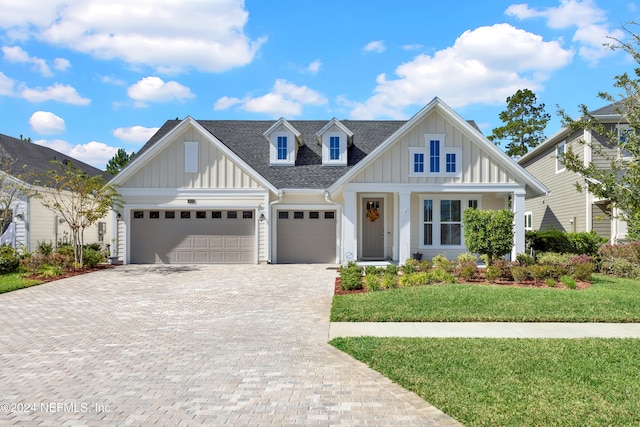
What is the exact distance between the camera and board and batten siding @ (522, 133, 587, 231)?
2030 cm

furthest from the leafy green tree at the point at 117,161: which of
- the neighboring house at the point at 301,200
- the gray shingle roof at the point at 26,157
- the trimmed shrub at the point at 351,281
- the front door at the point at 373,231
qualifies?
the trimmed shrub at the point at 351,281

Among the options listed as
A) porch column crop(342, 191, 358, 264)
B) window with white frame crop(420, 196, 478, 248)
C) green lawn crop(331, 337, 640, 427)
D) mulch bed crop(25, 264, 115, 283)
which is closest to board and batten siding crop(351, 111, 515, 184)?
porch column crop(342, 191, 358, 264)

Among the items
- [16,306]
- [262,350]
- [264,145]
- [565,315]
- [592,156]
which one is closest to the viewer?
[262,350]

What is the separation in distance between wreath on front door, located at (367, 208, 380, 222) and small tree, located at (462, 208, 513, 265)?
5.31m

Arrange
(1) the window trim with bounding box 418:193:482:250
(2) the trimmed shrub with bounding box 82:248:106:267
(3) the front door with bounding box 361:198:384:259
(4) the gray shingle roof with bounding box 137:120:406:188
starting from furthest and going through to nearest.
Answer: (4) the gray shingle roof with bounding box 137:120:406:188
(3) the front door with bounding box 361:198:384:259
(1) the window trim with bounding box 418:193:482:250
(2) the trimmed shrub with bounding box 82:248:106:267

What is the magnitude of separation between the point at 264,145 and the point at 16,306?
14.0 meters

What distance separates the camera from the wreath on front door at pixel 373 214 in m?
19.3

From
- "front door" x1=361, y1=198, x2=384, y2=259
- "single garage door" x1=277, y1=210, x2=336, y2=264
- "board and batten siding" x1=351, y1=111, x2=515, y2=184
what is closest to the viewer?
"board and batten siding" x1=351, y1=111, x2=515, y2=184

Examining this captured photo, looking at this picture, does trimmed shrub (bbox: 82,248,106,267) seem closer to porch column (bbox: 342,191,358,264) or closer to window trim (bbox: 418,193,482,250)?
porch column (bbox: 342,191,358,264)

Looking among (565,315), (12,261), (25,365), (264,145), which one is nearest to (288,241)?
(264,145)

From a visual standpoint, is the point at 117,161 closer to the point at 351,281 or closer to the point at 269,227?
the point at 269,227

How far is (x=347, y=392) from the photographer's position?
16.7 feet

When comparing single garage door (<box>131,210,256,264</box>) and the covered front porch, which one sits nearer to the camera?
the covered front porch

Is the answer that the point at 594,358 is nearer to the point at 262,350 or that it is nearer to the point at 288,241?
the point at 262,350
